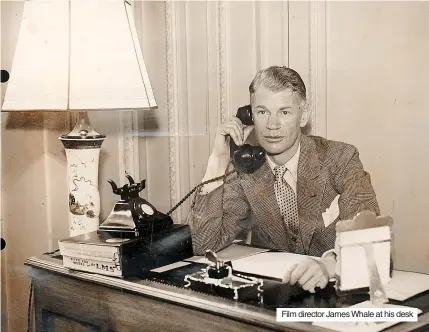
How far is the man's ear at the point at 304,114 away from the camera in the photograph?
1660mm

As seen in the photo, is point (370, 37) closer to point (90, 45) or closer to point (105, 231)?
point (90, 45)

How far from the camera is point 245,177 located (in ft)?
5.61

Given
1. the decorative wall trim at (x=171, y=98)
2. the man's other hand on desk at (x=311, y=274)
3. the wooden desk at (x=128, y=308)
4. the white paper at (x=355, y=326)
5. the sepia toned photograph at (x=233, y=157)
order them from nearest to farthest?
the white paper at (x=355, y=326) < the wooden desk at (x=128, y=308) < the man's other hand on desk at (x=311, y=274) < the sepia toned photograph at (x=233, y=157) < the decorative wall trim at (x=171, y=98)

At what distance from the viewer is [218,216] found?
168 cm

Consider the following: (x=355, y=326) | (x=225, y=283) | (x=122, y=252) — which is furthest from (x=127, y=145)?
(x=355, y=326)

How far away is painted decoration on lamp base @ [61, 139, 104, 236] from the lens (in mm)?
1663

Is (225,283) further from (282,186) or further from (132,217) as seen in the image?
(282,186)

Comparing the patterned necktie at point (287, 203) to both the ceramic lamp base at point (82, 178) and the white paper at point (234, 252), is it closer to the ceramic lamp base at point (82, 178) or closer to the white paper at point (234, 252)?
the white paper at point (234, 252)

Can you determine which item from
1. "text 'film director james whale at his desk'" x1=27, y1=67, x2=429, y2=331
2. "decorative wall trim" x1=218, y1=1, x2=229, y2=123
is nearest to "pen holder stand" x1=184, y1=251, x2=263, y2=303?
"text 'film director james whale at his desk'" x1=27, y1=67, x2=429, y2=331

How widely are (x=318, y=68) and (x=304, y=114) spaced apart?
0.14m

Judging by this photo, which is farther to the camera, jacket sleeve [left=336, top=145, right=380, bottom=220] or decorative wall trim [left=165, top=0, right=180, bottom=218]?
decorative wall trim [left=165, top=0, right=180, bottom=218]

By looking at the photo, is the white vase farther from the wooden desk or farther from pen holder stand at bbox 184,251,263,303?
pen holder stand at bbox 184,251,263,303

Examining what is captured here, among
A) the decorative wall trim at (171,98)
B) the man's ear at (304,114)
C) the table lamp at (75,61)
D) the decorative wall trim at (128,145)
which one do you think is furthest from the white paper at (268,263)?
the decorative wall trim at (128,145)

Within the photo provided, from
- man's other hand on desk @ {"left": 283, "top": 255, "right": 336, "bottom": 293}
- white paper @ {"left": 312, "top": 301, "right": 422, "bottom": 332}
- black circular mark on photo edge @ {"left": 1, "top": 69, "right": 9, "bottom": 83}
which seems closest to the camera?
white paper @ {"left": 312, "top": 301, "right": 422, "bottom": 332}
